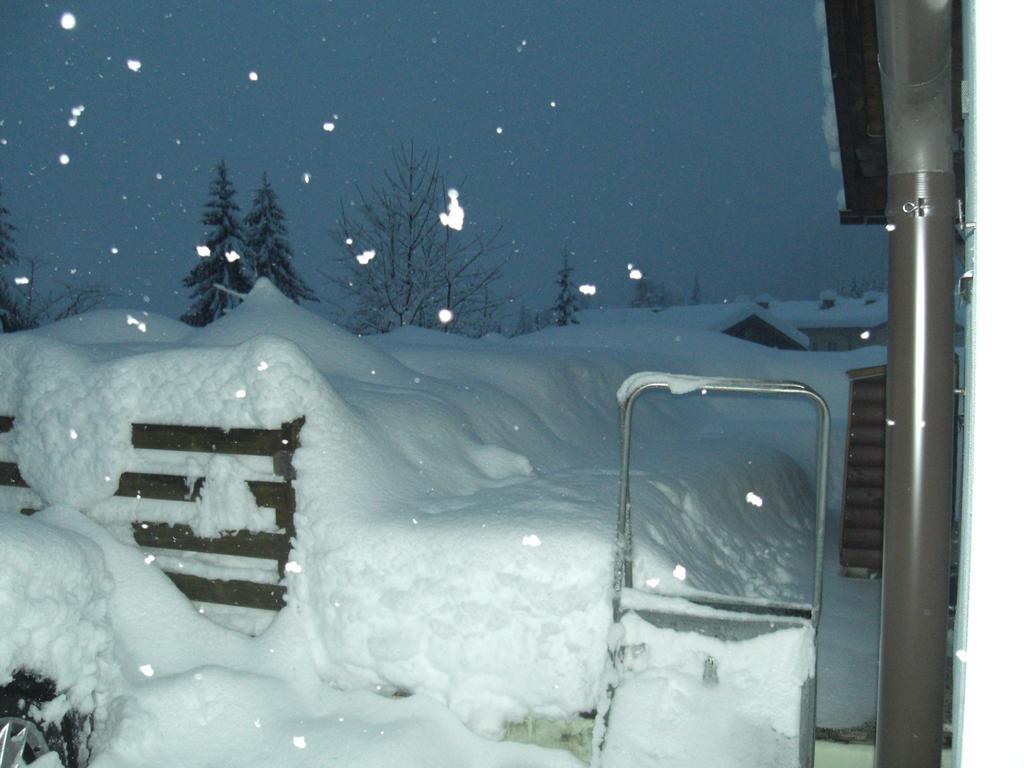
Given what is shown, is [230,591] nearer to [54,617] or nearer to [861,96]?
[54,617]

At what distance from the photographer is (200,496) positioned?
399 centimetres

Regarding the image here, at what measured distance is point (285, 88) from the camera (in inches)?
7677

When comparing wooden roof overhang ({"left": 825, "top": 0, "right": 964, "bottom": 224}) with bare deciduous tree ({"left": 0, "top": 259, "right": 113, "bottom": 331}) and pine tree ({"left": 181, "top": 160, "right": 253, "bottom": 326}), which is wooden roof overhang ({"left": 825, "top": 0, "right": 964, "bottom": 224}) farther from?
bare deciduous tree ({"left": 0, "top": 259, "right": 113, "bottom": 331})

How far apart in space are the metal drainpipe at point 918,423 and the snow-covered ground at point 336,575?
0.97 meters

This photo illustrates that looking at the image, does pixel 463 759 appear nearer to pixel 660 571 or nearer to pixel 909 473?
pixel 660 571

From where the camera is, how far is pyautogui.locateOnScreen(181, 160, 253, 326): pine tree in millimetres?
30234

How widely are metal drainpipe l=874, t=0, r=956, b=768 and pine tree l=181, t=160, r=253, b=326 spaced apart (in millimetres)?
29786

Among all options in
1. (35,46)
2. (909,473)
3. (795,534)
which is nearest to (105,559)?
(909,473)

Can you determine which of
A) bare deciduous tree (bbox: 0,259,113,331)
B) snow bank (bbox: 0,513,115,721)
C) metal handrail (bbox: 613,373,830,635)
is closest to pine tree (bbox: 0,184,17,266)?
bare deciduous tree (bbox: 0,259,113,331)

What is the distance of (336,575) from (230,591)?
0.72 meters

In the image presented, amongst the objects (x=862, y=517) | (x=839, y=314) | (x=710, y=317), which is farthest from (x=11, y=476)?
(x=839, y=314)

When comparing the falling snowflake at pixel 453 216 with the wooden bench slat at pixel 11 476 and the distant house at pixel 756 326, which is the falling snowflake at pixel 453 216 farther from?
the wooden bench slat at pixel 11 476

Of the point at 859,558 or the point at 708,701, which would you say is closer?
the point at 708,701

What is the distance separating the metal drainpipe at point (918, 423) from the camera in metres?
2.53
